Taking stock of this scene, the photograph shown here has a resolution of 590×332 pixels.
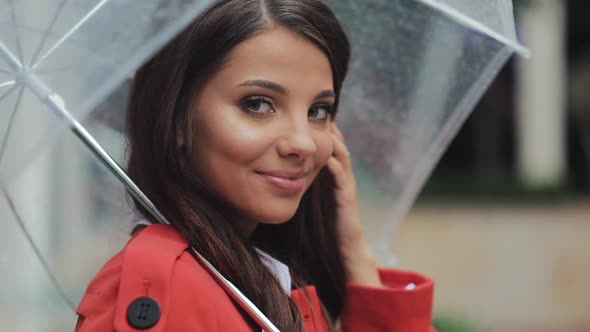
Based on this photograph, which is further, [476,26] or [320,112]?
[476,26]

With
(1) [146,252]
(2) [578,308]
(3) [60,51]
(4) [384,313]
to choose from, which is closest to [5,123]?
(3) [60,51]

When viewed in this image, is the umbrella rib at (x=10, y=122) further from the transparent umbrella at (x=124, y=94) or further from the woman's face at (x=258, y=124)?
the woman's face at (x=258, y=124)

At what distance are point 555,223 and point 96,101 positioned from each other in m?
8.09

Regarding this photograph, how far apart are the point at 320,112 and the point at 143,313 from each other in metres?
0.69

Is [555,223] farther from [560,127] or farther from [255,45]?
[255,45]

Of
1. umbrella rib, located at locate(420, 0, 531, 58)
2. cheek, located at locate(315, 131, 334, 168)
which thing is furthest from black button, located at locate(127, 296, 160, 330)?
umbrella rib, located at locate(420, 0, 531, 58)

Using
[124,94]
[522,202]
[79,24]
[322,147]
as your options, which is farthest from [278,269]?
[522,202]

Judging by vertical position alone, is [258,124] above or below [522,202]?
below

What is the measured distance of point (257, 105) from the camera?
2.14 meters

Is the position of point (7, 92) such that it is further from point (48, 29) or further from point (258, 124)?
point (258, 124)

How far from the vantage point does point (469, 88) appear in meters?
2.81

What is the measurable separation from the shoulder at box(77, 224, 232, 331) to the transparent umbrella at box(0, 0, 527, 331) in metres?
0.10

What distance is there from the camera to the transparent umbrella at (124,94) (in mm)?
1939

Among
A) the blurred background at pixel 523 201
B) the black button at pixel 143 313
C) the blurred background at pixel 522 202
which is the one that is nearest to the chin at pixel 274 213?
the black button at pixel 143 313
